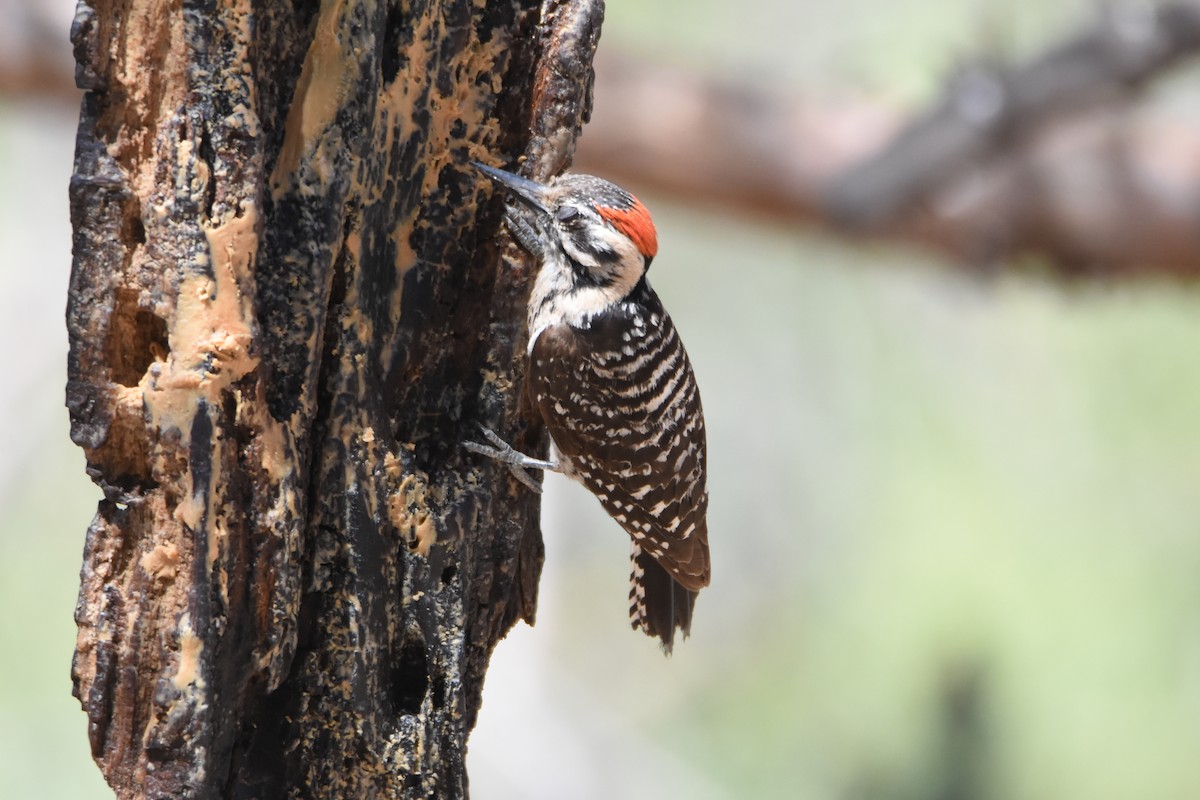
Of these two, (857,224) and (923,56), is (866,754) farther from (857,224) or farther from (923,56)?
(923,56)

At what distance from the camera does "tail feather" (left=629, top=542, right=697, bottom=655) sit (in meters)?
3.71

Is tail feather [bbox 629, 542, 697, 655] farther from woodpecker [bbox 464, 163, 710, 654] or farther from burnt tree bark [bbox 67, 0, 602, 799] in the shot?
burnt tree bark [bbox 67, 0, 602, 799]

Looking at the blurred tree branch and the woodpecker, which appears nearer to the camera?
the woodpecker

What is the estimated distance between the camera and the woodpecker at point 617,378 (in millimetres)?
3139

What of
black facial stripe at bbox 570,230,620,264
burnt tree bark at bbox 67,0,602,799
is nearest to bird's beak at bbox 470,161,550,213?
burnt tree bark at bbox 67,0,602,799

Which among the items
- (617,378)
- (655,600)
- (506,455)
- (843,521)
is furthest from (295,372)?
(843,521)

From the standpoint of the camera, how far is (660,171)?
7.10 meters

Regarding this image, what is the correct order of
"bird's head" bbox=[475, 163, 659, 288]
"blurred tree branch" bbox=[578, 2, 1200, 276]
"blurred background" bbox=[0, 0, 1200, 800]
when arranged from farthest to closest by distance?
"blurred background" bbox=[0, 0, 1200, 800] → "blurred tree branch" bbox=[578, 2, 1200, 276] → "bird's head" bbox=[475, 163, 659, 288]

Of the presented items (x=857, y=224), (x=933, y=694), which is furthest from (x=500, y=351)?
(x=933, y=694)

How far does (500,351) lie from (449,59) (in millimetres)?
611

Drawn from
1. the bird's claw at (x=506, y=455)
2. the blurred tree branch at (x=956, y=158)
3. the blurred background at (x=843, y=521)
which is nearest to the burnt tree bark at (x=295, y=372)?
the bird's claw at (x=506, y=455)

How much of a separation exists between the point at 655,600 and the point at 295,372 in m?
1.79

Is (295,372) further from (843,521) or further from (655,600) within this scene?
(843,521)

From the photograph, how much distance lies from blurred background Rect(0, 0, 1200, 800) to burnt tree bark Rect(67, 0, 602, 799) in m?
4.64
